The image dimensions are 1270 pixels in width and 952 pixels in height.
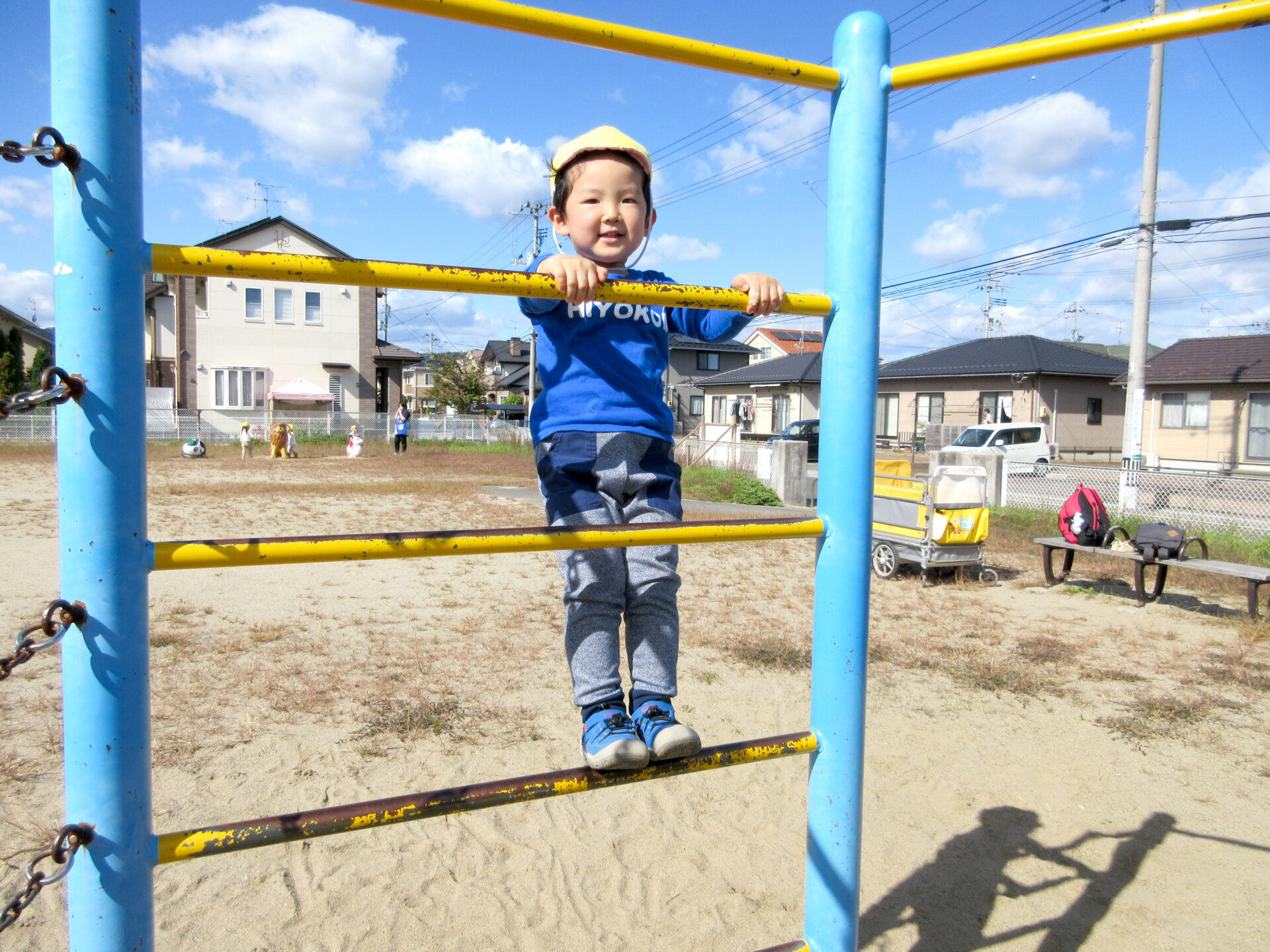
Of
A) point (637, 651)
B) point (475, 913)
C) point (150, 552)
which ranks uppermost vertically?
point (150, 552)

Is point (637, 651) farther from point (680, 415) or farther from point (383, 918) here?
point (680, 415)

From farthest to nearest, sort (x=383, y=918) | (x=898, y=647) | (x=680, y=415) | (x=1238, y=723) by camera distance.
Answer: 1. (x=680, y=415)
2. (x=898, y=647)
3. (x=1238, y=723)
4. (x=383, y=918)

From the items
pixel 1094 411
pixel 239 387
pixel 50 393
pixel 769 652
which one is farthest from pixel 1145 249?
pixel 239 387

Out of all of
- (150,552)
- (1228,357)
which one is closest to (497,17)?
(150,552)

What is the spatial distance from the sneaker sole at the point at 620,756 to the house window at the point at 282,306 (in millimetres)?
27882

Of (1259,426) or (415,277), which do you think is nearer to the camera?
(415,277)

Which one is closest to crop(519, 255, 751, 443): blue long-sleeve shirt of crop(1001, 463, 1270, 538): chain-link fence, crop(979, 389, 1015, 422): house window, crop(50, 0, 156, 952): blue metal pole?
crop(50, 0, 156, 952): blue metal pole

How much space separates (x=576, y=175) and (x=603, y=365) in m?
0.37

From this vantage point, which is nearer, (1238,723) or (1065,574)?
(1238,723)

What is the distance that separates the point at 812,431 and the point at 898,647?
61.8 feet

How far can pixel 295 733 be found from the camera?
3.19 meters

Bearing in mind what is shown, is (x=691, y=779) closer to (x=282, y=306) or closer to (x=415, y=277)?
(x=415, y=277)

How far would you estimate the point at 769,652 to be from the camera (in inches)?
177

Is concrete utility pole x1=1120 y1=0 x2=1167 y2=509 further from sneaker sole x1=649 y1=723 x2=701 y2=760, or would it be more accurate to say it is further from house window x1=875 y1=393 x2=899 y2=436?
house window x1=875 y1=393 x2=899 y2=436
